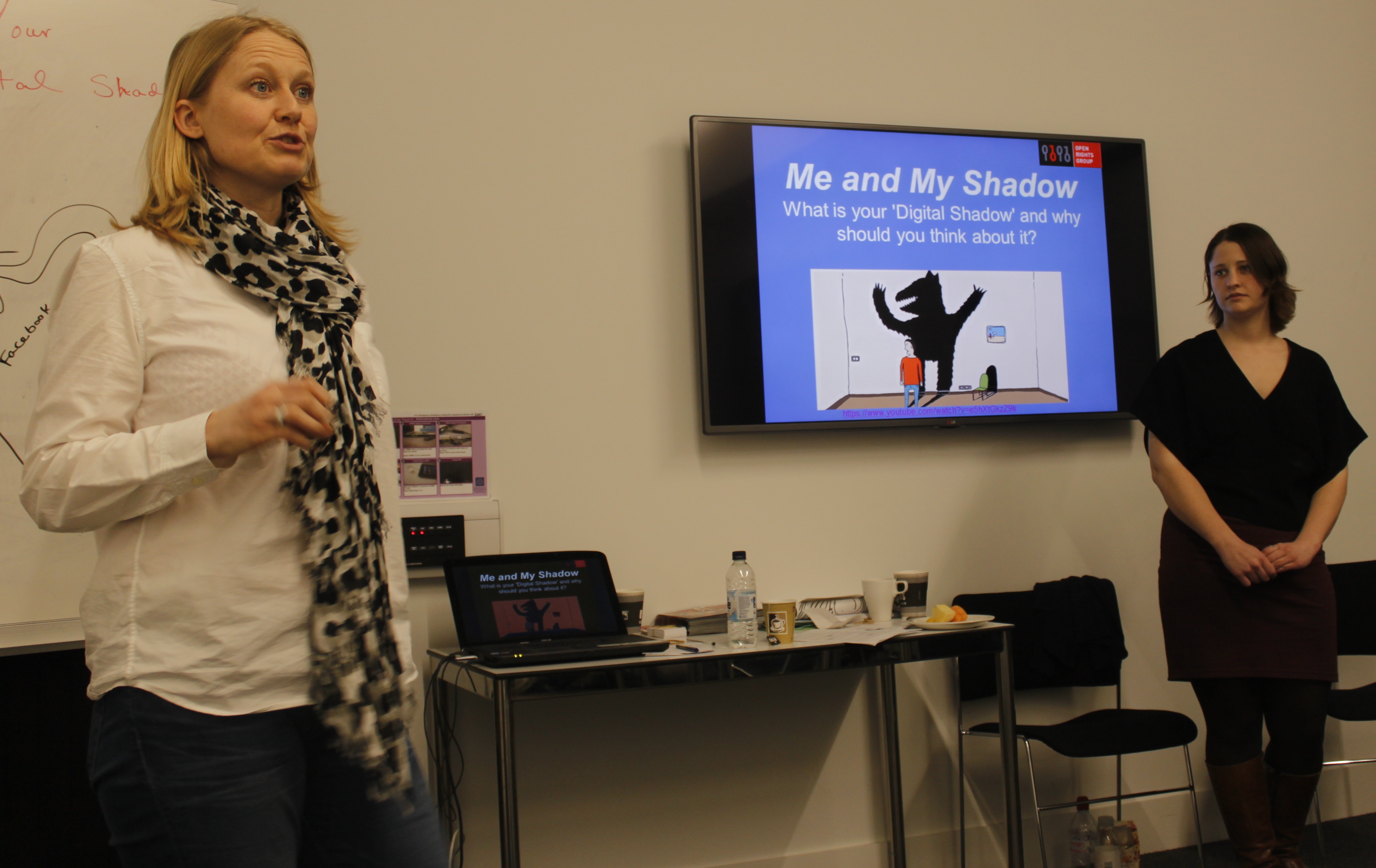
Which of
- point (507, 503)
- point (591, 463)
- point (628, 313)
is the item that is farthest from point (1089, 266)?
point (507, 503)

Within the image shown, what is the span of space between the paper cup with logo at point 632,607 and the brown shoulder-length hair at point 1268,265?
178 centimetres

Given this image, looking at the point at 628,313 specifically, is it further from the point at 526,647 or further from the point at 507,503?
the point at 526,647

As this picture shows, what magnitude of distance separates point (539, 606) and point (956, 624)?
1028mm

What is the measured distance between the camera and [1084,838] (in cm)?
292

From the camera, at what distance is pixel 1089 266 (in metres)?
3.19

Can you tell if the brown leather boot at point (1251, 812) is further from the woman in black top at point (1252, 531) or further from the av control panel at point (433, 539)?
the av control panel at point (433, 539)

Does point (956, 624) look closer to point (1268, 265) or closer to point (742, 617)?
point (742, 617)

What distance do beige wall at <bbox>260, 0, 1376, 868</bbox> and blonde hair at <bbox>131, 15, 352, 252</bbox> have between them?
149 centimetres

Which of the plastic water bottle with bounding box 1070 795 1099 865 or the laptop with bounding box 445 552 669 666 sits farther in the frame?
the plastic water bottle with bounding box 1070 795 1099 865

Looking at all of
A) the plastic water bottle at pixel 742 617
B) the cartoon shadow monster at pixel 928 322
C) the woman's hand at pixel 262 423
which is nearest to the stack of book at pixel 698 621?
the plastic water bottle at pixel 742 617

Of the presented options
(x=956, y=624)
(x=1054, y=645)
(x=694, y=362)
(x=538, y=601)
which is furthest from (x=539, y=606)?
(x=1054, y=645)

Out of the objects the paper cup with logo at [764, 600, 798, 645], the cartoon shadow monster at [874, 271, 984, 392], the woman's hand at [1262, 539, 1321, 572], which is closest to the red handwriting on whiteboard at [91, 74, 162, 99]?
the paper cup with logo at [764, 600, 798, 645]

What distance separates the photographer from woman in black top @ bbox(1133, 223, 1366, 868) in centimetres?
251

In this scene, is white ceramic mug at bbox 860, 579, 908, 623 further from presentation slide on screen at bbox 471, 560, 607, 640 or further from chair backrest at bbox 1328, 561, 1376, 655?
chair backrest at bbox 1328, 561, 1376, 655
